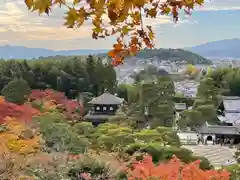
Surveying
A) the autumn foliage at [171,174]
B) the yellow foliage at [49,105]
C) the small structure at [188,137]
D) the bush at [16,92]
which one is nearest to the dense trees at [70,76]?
the bush at [16,92]

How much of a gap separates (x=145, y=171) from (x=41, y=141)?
6862 mm

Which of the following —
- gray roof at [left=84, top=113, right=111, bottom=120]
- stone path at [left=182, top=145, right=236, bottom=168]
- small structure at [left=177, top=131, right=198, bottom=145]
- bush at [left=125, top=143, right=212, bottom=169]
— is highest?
bush at [left=125, top=143, right=212, bottom=169]

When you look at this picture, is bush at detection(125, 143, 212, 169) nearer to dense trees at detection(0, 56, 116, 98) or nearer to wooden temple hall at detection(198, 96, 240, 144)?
wooden temple hall at detection(198, 96, 240, 144)

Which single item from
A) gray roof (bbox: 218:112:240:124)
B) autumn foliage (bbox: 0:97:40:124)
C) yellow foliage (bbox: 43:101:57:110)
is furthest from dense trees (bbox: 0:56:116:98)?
autumn foliage (bbox: 0:97:40:124)

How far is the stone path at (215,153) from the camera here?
18966 mm

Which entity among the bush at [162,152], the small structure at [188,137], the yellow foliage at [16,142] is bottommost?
the small structure at [188,137]

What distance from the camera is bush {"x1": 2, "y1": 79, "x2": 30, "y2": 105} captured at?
83.2 feet

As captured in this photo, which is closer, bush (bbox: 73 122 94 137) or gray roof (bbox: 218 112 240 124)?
bush (bbox: 73 122 94 137)

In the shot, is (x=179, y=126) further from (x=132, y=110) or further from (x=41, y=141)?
(x=41, y=141)

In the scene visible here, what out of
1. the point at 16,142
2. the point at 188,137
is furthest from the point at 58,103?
the point at 16,142

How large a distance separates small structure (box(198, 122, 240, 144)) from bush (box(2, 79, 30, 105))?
9.86 meters

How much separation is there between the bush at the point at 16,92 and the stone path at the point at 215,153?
972 centimetres

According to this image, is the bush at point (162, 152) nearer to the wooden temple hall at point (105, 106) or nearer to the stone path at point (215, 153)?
the stone path at point (215, 153)

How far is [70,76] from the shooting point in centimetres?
3472
